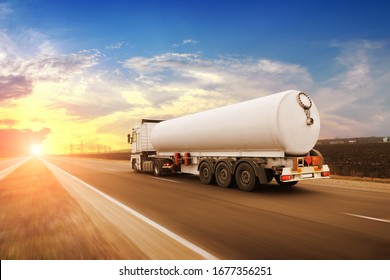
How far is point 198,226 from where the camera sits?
17.8 feet

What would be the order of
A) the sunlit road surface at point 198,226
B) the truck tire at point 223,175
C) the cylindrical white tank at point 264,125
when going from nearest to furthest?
the sunlit road surface at point 198,226 < the cylindrical white tank at point 264,125 < the truck tire at point 223,175

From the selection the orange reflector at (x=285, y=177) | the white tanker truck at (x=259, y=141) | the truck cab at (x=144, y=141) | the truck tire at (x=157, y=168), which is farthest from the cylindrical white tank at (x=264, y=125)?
the truck cab at (x=144, y=141)

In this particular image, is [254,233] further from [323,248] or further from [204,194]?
[204,194]

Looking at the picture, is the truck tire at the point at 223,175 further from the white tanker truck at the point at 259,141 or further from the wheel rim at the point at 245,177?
the wheel rim at the point at 245,177

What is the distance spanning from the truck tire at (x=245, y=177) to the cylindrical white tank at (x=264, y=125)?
637 mm

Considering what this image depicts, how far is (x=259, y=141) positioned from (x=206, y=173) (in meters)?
3.29

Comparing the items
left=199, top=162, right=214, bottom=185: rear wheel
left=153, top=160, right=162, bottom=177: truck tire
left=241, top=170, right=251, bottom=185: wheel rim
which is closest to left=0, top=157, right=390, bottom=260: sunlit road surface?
left=241, top=170, right=251, bottom=185: wheel rim

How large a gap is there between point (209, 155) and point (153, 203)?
180 inches

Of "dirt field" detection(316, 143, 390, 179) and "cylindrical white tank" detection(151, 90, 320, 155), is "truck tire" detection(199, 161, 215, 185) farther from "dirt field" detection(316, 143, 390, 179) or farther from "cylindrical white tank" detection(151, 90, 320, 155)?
"dirt field" detection(316, 143, 390, 179)

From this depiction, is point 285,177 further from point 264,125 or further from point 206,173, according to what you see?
point 206,173

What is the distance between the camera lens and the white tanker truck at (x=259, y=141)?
29.1ft

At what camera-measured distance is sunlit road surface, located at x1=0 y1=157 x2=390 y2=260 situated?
4.08m

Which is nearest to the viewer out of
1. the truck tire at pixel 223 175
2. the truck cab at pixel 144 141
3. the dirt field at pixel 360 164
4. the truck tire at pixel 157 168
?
the truck tire at pixel 223 175

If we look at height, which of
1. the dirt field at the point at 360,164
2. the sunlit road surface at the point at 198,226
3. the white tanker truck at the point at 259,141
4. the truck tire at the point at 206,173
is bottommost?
the dirt field at the point at 360,164
